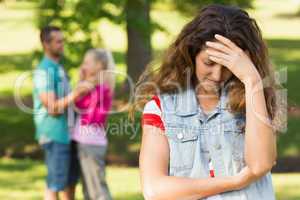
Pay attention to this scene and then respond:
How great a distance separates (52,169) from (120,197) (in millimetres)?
1843

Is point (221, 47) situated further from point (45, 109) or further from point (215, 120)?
point (45, 109)

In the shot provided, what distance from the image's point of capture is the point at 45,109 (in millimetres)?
7441

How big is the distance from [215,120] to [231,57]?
25 centimetres

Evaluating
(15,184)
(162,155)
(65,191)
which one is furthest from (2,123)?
(162,155)

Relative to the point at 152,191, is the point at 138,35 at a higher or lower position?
higher

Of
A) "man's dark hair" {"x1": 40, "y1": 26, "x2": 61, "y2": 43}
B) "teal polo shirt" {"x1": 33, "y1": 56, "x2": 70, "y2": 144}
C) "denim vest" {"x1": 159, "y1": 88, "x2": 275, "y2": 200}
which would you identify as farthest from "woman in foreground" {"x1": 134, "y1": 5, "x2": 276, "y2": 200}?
"man's dark hair" {"x1": 40, "y1": 26, "x2": 61, "y2": 43}

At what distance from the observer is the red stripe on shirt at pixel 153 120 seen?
2843 mm

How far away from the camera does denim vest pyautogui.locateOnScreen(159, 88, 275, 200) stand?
280 cm

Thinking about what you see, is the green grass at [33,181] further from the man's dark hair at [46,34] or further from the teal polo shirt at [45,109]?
the man's dark hair at [46,34]

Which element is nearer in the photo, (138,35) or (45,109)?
(45,109)

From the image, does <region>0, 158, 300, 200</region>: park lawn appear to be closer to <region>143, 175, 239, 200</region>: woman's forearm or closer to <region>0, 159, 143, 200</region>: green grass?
<region>0, 159, 143, 200</region>: green grass

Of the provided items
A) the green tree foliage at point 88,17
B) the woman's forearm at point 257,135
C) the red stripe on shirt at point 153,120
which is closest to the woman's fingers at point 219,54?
the woman's forearm at point 257,135

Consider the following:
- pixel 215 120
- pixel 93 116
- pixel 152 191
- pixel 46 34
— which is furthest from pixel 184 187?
pixel 46 34

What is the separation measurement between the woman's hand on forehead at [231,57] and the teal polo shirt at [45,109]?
4721 millimetres
